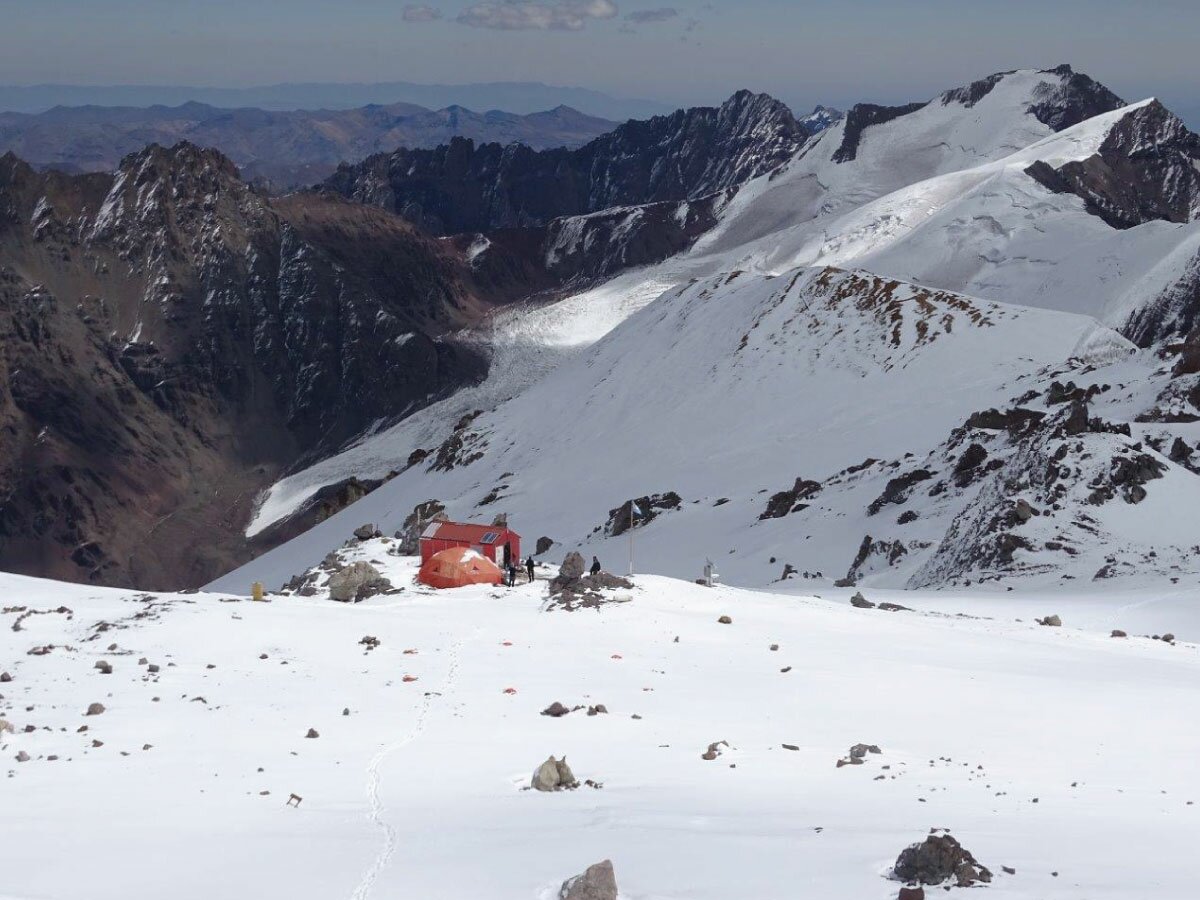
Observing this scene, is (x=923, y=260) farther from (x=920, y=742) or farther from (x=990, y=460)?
(x=920, y=742)

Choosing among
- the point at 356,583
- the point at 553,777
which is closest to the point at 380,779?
the point at 553,777

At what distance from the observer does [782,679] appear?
22891mm

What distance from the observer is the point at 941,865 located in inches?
453

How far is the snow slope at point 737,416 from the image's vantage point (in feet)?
192

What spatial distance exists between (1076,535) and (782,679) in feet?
58.0

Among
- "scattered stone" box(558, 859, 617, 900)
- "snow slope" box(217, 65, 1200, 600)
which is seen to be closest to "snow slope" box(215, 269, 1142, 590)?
"snow slope" box(217, 65, 1200, 600)

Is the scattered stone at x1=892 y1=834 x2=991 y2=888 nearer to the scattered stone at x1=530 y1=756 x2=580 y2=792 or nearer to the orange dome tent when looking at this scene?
the scattered stone at x1=530 y1=756 x2=580 y2=792

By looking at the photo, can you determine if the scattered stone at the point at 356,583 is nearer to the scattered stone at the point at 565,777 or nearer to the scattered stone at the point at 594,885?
the scattered stone at the point at 565,777

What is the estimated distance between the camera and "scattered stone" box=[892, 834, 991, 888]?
11.5m

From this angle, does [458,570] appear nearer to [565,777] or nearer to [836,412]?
[565,777]

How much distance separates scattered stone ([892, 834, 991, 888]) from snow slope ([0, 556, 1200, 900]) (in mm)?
236

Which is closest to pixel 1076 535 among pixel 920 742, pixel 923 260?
pixel 920 742

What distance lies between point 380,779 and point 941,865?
792cm

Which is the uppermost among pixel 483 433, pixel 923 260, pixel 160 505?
pixel 923 260
